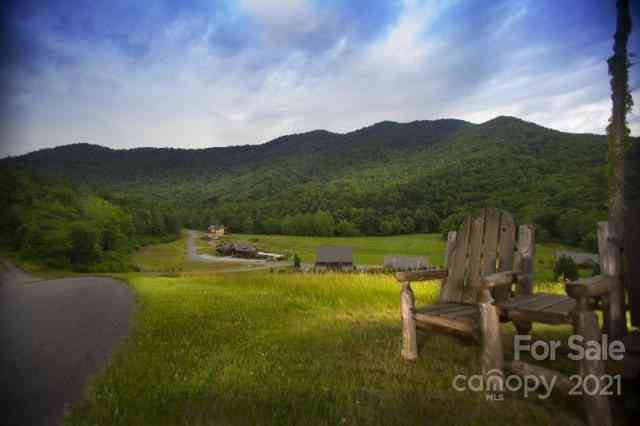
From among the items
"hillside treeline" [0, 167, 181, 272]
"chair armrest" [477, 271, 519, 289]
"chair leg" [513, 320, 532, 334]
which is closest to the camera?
"hillside treeline" [0, 167, 181, 272]

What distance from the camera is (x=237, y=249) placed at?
89562mm

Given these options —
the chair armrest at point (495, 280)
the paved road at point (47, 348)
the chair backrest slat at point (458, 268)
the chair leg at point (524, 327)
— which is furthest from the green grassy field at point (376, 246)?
the paved road at point (47, 348)

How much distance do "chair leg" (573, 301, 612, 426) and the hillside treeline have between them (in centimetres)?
376

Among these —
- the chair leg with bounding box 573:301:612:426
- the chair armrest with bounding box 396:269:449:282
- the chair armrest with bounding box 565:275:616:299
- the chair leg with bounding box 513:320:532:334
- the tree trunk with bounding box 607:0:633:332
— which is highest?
the tree trunk with bounding box 607:0:633:332

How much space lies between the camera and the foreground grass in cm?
261

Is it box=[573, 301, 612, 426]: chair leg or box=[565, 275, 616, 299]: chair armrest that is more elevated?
box=[565, 275, 616, 299]: chair armrest

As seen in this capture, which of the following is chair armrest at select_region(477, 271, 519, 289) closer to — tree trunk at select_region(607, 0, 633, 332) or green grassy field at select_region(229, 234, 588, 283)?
tree trunk at select_region(607, 0, 633, 332)

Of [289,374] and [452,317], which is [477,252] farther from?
[289,374]

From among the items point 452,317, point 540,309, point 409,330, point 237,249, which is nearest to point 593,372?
point 540,309

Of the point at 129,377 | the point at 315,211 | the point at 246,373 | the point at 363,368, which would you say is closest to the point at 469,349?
the point at 363,368

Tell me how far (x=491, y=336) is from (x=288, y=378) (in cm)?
209

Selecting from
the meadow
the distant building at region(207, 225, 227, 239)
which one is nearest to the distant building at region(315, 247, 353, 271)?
the meadow

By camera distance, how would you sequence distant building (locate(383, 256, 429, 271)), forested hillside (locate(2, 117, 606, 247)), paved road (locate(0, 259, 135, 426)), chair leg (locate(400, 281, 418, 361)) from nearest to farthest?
paved road (locate(0, 259, 135, 426))
chair leg (locate(400, 281, 418, 361))
forested hillside (locate(2, 117, 606, 247))
distant building (locate(383, 256, 429, 271))

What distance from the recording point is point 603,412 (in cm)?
234
